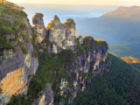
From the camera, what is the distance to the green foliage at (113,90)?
114 ft

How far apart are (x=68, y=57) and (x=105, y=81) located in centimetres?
2184

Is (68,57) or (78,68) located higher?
(68,57)

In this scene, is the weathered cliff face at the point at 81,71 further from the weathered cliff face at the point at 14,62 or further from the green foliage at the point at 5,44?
the green foliage at the point at 5,44

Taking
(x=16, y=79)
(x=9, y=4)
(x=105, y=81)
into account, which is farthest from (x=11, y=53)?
(x=105, y=81)

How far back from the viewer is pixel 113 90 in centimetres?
3875

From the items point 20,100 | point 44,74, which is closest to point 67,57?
point 44,74

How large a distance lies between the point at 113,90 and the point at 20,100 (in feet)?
115

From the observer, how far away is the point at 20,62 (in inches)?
658

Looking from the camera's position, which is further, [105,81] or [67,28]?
[105,81]

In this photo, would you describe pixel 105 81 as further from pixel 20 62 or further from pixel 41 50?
pixel 20 62

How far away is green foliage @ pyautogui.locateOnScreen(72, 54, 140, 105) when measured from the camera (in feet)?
114

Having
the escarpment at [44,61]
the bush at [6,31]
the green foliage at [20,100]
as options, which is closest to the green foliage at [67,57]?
the escarpment at [44,61]

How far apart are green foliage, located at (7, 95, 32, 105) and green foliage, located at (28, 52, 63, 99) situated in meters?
1.19

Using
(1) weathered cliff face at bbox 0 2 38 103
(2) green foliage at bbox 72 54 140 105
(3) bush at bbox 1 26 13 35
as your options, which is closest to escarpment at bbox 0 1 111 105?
(1) weathered cliff face at bbox 0 2 38 103
